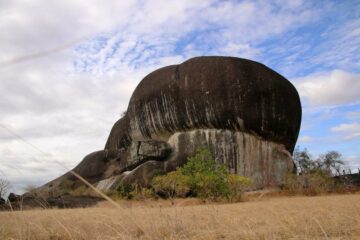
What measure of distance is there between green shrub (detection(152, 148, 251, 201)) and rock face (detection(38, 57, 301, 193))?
2.80m

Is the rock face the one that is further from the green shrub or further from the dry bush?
the green shrub

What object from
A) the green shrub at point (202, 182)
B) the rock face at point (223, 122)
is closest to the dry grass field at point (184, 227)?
the green shrub at point (202, 182)

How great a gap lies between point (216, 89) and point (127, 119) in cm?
727

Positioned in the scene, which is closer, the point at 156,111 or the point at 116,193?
the point at 116,193

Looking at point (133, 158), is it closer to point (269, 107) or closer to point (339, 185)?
point (269, 107)

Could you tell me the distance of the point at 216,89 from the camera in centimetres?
2314

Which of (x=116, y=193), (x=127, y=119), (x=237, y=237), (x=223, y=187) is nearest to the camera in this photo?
(x=237, y=237)

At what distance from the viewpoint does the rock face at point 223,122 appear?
22.3 m

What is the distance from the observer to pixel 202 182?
16.0 meters

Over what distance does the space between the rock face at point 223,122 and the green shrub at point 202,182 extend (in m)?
2.80

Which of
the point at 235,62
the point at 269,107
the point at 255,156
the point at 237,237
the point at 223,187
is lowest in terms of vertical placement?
the point at 237,237

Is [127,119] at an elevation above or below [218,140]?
above

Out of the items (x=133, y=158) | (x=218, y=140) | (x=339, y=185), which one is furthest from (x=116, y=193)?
(x=339, y=185)

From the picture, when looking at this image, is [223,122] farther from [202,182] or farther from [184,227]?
[184,227]
